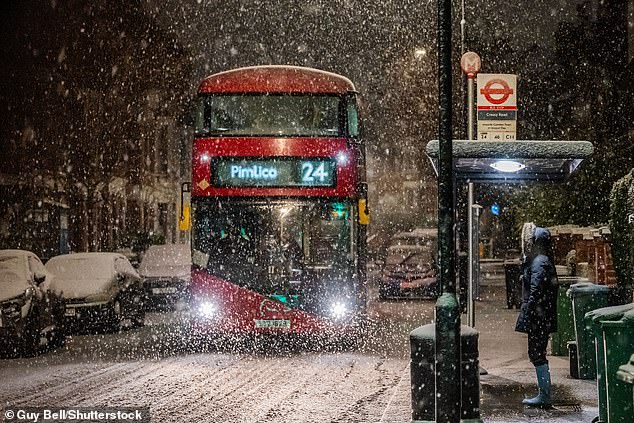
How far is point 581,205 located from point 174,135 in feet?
103

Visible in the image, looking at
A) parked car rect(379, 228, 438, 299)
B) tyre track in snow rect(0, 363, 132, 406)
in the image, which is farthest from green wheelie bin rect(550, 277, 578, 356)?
parked car rect(379, 228, 438, 299)

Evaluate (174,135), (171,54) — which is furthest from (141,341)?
(174,135)

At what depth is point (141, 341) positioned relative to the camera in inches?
680

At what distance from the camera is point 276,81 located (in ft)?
52.0

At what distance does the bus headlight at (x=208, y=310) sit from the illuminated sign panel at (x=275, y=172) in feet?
6.76

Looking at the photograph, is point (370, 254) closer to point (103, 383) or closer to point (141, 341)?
point (141, 341)

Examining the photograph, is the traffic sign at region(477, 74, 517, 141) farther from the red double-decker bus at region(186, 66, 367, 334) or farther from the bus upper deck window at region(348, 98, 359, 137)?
the bus upper deck window at region(348, 98, 359, 137)

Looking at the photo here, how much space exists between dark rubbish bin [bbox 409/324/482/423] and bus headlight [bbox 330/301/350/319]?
726 cm

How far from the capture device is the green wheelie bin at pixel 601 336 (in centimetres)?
725

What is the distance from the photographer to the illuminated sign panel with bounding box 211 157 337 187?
1500 cm

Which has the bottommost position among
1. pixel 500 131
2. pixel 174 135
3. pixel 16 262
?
pixel 16 262

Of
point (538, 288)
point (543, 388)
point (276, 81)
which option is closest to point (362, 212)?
point (276, 81)

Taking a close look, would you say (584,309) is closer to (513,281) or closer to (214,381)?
(214,381)

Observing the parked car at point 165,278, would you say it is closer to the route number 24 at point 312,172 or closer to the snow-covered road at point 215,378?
the snow-covered road at point 215,378
